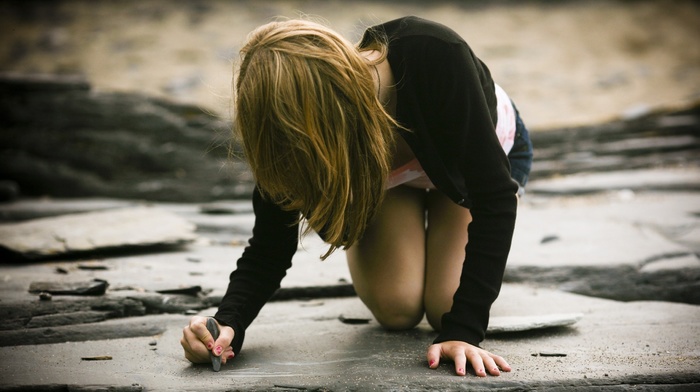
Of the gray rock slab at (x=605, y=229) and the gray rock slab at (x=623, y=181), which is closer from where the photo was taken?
the gray rock slab at (x=605, y=229)

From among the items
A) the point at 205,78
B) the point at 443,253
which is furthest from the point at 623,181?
the point at 205,78

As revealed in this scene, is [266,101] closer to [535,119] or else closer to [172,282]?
[172,282]

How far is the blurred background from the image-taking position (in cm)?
469

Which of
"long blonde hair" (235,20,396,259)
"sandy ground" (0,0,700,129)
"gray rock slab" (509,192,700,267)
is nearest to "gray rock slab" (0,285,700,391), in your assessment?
"long blonde hair" (235,20,396,259)

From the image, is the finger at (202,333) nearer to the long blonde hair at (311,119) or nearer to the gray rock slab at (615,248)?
the long blonde hair at (311,119)

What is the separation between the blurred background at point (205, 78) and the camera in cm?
469

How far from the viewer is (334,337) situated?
6.54 ft

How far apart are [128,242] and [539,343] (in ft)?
5.58

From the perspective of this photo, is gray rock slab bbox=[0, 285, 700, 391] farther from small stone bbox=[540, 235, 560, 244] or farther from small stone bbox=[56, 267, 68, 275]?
small stone bbox=[540, 235, 560, 244]

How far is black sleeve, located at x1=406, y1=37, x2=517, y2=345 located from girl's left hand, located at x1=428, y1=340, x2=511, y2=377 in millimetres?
27

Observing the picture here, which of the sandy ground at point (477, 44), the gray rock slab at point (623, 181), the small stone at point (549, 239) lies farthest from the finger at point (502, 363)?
the sandy ground at point (477, 44)

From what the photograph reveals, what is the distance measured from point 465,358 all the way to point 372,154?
0.51m

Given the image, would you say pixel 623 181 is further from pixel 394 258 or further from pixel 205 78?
pixel 205 78

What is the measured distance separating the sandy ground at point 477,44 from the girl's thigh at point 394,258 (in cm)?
440
